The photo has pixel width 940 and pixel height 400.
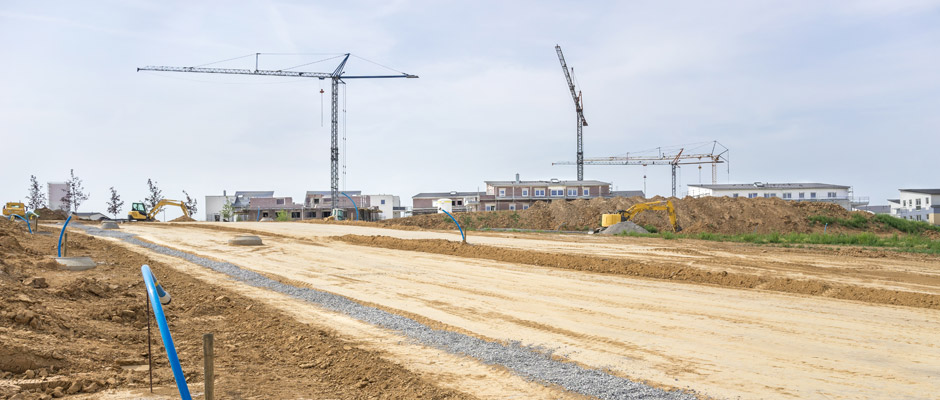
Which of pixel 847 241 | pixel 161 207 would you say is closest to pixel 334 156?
pixel 161 207

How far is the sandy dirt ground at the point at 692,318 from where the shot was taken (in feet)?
22.3

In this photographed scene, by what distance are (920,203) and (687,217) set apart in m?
57.8

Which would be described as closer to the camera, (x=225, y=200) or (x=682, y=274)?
(x=682, y=274)

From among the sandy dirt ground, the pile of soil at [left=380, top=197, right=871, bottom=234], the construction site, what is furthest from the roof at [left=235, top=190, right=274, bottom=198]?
the sandy dirt ground

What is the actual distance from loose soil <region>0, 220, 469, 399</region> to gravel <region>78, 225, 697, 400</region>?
105cm

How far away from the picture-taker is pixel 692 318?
9.92 metres

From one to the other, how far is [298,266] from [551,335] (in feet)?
37.6

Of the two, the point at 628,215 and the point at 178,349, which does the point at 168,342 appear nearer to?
the point at 178,349

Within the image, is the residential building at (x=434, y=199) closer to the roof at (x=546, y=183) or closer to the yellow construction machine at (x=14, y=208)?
the roof at (x=546, y=183)

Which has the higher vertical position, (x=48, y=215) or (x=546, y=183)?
(x=546, y=183)

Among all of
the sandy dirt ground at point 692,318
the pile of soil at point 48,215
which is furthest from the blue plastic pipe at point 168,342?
the pile of soil at point 48,215

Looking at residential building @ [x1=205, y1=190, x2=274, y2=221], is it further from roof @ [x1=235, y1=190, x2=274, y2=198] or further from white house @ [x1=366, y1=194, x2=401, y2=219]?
white house @ [x1=366, y1=194, x2=401, y2=219]

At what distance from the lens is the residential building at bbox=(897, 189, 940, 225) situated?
73994mm

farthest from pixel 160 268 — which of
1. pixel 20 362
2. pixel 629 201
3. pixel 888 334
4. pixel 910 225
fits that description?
pixel 910 225
